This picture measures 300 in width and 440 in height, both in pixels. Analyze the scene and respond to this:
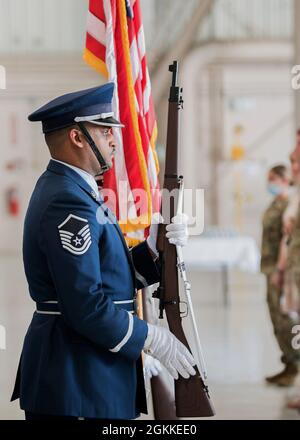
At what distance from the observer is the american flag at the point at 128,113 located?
9.46ft

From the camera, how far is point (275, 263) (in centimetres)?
544

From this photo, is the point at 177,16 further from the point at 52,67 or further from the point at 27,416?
the point at 27,416

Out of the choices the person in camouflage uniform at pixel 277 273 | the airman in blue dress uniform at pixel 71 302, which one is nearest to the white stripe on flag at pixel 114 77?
the airman in blue dress uniform at pixel 71 302

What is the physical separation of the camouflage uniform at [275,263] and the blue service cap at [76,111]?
3.48 metres

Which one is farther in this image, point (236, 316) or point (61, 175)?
point (236, 316)

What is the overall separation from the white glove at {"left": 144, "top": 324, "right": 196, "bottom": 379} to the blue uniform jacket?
3cm

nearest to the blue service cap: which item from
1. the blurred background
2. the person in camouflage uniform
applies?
the person in camouflage uniform

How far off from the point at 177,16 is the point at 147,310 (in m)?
11.8

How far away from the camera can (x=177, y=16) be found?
46.4 ft

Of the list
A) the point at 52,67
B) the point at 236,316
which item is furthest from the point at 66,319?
the point at 52,67

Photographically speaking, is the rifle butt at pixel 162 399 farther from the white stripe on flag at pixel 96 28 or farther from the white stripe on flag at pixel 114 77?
the white stripe on flag at pixel 96 28

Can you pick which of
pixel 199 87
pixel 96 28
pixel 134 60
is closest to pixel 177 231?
pixel 134 60

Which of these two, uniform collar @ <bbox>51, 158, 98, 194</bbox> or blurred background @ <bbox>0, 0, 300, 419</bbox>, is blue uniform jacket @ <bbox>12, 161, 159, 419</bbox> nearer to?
uniform collar @ <bbox>51, 158, 98, 194</bbox>

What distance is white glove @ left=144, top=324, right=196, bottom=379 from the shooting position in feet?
6.82
